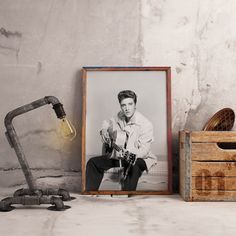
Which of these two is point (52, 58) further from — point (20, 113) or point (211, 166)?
point (211, 166)

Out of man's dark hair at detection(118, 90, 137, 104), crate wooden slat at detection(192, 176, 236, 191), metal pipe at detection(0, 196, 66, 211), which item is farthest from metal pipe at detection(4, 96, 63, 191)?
crate wooden slat at detection(192, 176, 236, 191)

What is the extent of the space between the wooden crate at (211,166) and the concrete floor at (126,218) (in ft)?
Answer: 0.24

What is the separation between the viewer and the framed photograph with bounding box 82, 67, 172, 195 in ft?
7.66

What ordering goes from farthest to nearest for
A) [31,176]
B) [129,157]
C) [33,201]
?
[129,157] → [31,176] → [33,201]

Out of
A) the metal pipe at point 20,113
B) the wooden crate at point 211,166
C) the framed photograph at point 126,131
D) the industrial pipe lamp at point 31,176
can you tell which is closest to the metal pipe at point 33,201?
the industrial pipe lamp at point 31,176

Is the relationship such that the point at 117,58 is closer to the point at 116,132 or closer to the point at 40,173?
the point at 116,132

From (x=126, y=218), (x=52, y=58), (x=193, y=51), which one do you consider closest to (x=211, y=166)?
(x=126, y=218)

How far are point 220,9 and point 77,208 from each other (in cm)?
148

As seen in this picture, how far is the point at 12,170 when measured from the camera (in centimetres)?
243

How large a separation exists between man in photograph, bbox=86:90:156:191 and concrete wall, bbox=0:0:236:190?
0.16 meters

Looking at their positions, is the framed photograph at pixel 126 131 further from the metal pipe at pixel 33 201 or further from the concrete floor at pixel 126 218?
the metal pipe at pixel 33 201

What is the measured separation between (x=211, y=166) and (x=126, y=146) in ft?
1.68

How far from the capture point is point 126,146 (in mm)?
2346

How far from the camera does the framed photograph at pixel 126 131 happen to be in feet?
7.66
